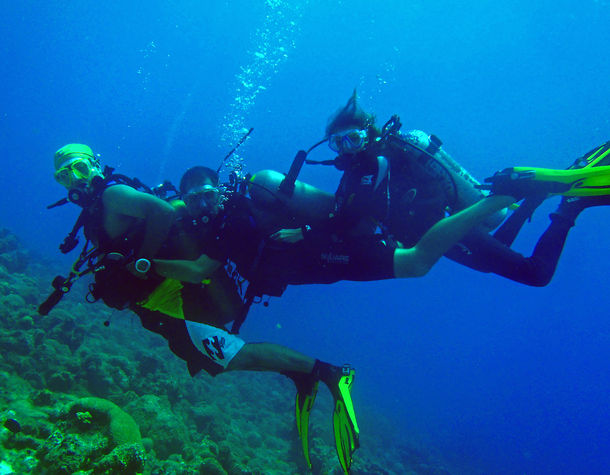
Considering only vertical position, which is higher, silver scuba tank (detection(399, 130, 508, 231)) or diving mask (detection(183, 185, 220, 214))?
silver scuba tank (detection(399, 130, 508, 231))

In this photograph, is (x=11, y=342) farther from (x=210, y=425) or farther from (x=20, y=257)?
(x=20, y=257)

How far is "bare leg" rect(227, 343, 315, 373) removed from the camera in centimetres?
380

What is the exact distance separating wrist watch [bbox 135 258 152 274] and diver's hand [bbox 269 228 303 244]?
129cm

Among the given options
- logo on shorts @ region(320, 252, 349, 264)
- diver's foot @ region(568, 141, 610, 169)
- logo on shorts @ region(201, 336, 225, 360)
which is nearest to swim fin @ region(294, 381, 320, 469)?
logo on shorts @ region(201, 336, 225, 360)

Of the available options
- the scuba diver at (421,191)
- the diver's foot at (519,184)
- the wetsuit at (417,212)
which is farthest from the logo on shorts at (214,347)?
the diver's foot at (519,184)

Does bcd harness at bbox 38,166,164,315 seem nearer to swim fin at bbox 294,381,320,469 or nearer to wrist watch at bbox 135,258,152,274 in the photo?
wrist watch at bbox 135,258,152,274

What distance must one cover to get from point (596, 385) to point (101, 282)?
145821mm


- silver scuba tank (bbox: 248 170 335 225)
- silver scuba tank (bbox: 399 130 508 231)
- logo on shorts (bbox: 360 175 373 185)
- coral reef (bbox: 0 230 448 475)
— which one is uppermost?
silver scuba tank (bbox: 399 130 508 231)

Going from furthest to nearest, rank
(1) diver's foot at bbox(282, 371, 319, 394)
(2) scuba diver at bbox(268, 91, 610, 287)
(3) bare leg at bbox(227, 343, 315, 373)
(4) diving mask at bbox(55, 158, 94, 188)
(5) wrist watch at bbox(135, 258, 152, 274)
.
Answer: (1) diver's foot at bbox(282, 371, 319, 394)
(3) bare leg at bbox(227, 343, 315, 373)
(4) diving mask at bbox(55, 158, 94, 188)
(2) scuba diver at bbox(268, 91, 610, 287)
(5) wrist watch at bbox(135, 258, 152, 274)

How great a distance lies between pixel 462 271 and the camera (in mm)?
86625

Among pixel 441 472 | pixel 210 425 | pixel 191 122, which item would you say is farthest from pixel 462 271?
pixel 210 425

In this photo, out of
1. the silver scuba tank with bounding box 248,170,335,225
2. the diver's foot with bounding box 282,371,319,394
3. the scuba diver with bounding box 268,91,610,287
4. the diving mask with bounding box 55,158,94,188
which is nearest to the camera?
the scuba diver with bounding box 268,91,610,287

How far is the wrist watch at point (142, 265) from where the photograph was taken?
3301mm

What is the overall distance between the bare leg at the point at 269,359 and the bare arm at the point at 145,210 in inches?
62.1
